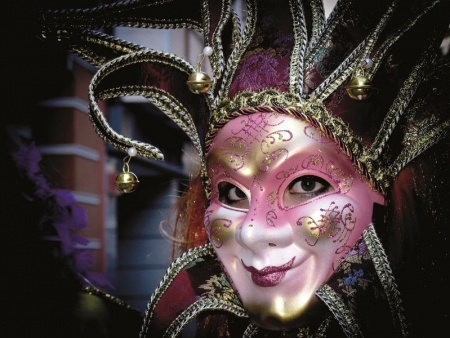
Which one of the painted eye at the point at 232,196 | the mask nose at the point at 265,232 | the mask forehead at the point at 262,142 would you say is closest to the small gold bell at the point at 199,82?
the mask forehead at the point at 262,142

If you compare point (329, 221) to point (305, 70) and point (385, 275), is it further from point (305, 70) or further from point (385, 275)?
point (305, 70)

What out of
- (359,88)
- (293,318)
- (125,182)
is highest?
(359,88)

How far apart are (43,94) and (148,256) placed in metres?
0.83

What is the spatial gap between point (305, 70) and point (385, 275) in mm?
452

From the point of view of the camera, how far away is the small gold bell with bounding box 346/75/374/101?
3.76ft

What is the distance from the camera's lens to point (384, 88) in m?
1.21

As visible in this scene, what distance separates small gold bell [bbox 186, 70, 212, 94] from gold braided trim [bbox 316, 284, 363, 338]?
0.49 m

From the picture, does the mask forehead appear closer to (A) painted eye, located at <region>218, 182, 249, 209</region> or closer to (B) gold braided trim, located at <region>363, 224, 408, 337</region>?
(A) painted eye, located at <region>218, 182, 249, 209</region>

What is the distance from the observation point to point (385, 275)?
117cm

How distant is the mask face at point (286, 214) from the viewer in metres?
1.13

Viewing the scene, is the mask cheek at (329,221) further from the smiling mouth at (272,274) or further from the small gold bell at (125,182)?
the small gold bell at (125,182)

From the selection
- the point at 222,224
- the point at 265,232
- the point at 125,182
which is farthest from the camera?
the point at 125,182

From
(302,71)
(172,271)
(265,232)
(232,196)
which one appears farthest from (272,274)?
(302,71)

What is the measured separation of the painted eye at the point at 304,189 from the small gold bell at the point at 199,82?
290 millimetres
